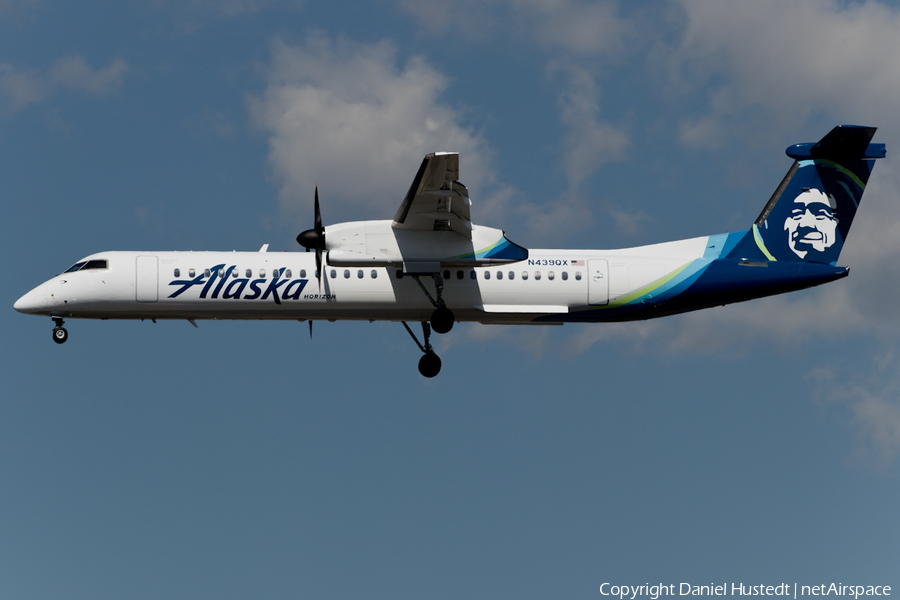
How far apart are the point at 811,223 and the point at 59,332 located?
18135mm

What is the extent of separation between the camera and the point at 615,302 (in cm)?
2481

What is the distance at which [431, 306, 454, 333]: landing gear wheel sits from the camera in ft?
79.3

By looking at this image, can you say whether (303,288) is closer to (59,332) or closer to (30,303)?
(59,332)

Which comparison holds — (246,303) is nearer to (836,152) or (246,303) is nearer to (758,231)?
(758,231)

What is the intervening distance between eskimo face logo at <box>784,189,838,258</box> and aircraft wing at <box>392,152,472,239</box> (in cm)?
820

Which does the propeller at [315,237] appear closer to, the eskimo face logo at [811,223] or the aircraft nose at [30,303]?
the aircraft nose at [30,303]

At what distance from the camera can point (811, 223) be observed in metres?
26.0

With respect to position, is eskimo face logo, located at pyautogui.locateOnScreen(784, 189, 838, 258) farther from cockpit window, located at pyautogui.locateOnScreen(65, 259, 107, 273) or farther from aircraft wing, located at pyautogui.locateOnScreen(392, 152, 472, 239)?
cockpit window, located at pyautogui.locateOnScreen(65, 259, 107, 273)

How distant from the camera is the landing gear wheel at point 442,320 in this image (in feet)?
79.3

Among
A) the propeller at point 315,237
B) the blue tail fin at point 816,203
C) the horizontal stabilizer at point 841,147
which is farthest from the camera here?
the blue tail fin at point 816,203

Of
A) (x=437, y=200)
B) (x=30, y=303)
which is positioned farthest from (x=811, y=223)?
(x=30, y=303)

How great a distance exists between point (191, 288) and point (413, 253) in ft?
16.7

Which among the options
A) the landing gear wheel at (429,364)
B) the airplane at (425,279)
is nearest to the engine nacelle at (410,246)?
the airplane at (425,279)

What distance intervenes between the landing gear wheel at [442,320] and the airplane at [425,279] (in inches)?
1.3
